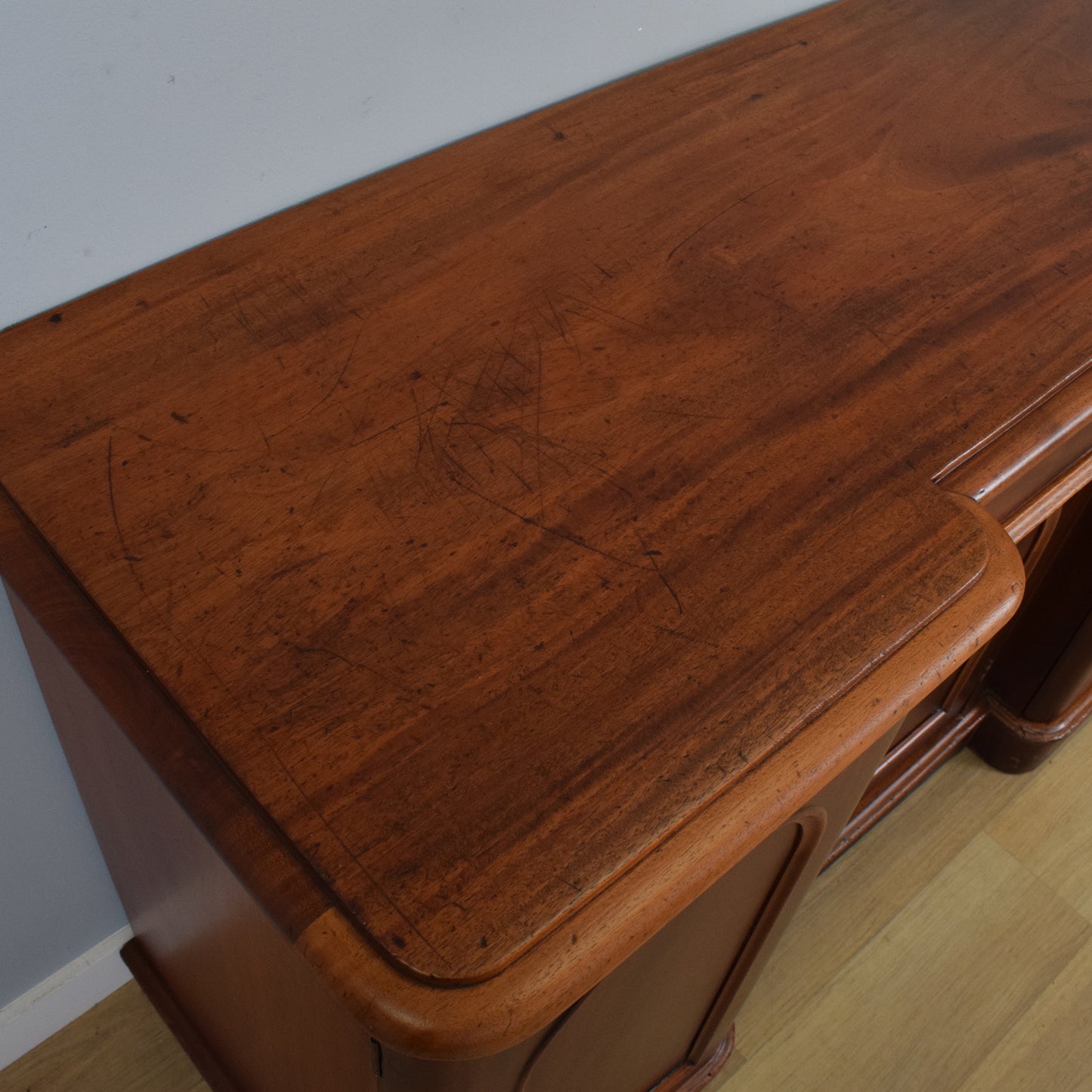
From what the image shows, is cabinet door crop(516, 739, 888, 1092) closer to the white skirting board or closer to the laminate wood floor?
the laminate wood floor

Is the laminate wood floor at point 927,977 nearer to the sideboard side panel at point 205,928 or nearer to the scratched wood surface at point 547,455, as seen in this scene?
the sideboard side panel at point 205,928

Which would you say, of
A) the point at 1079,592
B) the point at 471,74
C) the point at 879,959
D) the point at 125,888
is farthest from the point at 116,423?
the point at 879,959

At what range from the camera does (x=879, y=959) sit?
1.36 meters

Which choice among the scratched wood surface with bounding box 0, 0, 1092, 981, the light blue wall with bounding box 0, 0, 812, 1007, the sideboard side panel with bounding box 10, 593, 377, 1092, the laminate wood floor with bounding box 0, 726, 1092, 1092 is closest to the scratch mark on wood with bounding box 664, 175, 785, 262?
the scratched wood surface with bounding box 0, 0, 1092, 981

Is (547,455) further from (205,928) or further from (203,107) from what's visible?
(205,928)

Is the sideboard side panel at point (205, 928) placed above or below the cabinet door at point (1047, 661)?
above

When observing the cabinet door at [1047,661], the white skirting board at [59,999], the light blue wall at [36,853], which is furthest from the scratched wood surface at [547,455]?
the white skirting board at [59,999]

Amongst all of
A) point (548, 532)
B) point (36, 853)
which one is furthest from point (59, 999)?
point (548, 532)

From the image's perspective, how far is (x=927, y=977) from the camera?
4.42 ft

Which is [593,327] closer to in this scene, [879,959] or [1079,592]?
[1079,592]

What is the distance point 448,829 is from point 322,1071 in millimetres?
315

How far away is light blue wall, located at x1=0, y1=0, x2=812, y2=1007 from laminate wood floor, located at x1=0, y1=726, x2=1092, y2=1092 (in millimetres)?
277

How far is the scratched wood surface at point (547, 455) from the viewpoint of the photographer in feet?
1.83

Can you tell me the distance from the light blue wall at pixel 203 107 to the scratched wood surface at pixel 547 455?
0.10ft
